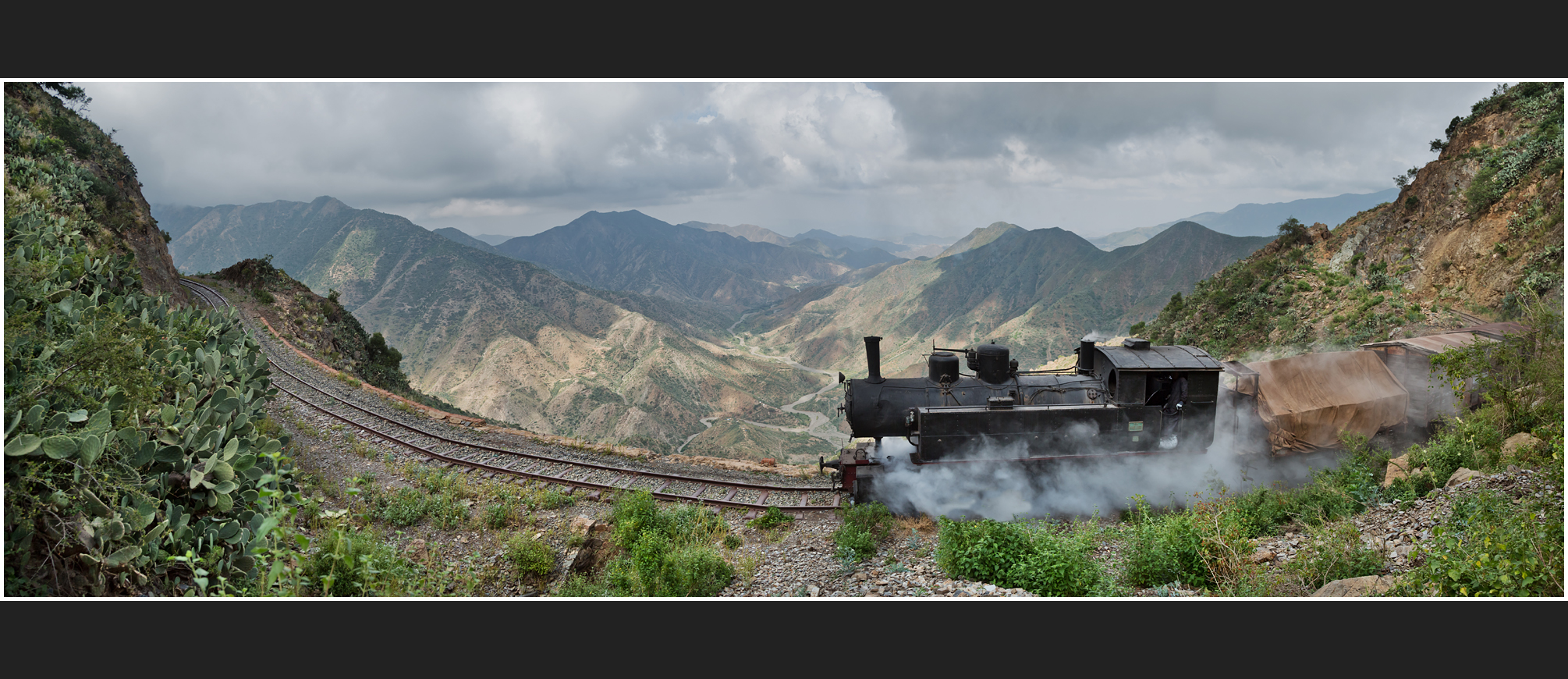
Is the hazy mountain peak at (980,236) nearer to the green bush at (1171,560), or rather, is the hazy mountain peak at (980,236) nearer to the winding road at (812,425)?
the winding road at (812,425)

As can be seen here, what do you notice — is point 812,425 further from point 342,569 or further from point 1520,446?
point 342,569

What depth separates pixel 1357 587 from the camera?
18.7 feet

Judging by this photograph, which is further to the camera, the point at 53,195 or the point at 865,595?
the point at 53,195

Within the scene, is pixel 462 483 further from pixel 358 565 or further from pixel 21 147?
pixel 21 147

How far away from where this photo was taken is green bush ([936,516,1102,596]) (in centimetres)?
681

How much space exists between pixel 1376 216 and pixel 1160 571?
28465 millimetres

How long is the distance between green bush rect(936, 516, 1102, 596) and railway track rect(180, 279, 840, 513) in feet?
13.6

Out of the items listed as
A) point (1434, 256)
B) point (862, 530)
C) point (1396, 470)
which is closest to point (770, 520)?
point (862, 530)

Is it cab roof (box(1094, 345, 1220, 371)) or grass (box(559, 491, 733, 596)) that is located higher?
cab roof (box(1094, 345, 1220, 371))

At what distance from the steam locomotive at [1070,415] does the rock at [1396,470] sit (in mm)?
2378

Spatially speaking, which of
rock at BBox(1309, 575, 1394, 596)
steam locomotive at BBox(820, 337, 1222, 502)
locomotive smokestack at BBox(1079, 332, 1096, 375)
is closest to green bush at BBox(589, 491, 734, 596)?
steam locomotive at BBox(820, 337, 1222, 502)

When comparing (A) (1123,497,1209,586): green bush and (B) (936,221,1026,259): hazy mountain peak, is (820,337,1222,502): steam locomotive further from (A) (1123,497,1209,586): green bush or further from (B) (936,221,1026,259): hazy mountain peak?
(B) (936,221,1026,259): hazy mountain peak

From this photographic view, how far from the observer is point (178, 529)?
5008mm

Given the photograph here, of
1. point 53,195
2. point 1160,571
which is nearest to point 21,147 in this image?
point 53,195
